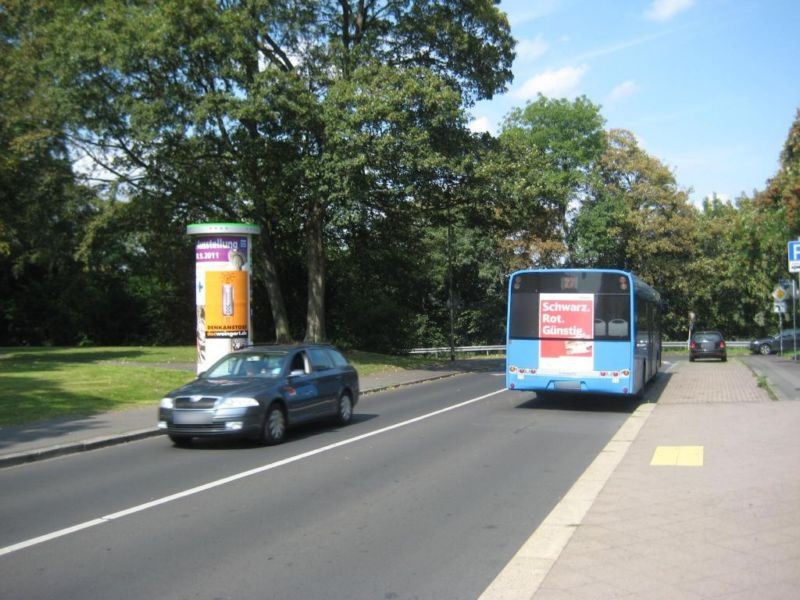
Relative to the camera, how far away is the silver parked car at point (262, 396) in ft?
36.0

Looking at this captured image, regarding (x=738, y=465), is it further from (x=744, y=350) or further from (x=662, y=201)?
(x=744, y=350)

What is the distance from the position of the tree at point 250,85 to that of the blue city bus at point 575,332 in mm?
9291

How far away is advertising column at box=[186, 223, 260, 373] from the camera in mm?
19500

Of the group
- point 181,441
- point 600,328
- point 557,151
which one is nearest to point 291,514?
point 181,441

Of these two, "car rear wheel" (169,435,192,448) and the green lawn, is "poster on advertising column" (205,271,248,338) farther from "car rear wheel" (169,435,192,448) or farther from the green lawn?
"car rear wheel" (169,435,192,448)

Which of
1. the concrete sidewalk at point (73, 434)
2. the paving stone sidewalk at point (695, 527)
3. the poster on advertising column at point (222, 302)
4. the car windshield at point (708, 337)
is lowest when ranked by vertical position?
the concrete sidewalk at point (73, 434)

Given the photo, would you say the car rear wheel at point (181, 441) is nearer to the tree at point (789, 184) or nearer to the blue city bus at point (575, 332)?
the blue city bus at point (575, 332)

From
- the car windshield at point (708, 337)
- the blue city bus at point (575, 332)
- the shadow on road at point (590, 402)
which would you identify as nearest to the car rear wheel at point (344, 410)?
the blue city bus at point (575, 332)

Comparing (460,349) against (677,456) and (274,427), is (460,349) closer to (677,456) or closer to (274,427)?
(274,427)

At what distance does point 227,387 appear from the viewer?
11.4 meters

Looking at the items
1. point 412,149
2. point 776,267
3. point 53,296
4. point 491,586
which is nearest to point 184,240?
point 412,149

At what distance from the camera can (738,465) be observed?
30.2 ft

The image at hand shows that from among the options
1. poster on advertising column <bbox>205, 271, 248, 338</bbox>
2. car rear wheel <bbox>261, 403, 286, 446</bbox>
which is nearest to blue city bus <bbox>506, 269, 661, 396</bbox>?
car rear wheel <bbox>261, 403, 286, 446</bbox>

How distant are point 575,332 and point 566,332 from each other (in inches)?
7.2
